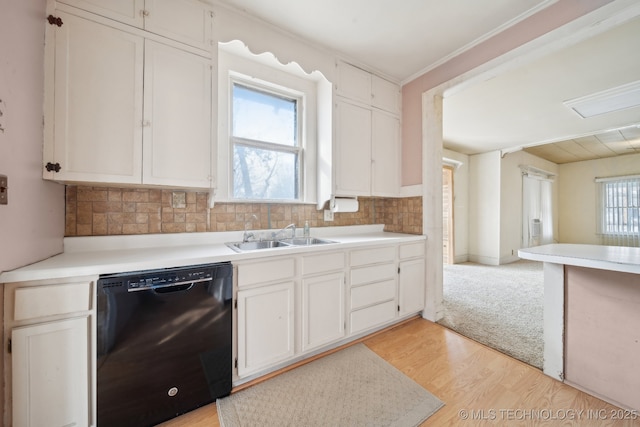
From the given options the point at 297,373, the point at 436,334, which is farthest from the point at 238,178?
the point at 436,334

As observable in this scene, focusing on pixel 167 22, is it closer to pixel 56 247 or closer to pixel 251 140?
pixel 251 140

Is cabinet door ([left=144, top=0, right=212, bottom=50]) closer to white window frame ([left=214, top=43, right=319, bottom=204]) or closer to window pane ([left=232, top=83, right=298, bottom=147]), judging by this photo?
white window frame ([left=214, top=43, right=319, bottom=204])

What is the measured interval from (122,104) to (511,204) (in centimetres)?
666

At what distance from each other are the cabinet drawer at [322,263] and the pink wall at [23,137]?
146cm

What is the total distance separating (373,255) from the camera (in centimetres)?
219

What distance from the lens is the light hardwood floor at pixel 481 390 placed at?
1363 millimetres

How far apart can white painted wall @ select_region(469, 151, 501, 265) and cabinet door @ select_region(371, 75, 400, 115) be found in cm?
359

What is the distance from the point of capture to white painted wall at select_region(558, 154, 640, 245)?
232 inches

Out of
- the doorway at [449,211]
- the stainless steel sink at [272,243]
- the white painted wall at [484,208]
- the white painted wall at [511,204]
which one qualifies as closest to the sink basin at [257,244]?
the stainless steel sink at [272,243]

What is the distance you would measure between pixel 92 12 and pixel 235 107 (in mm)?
984

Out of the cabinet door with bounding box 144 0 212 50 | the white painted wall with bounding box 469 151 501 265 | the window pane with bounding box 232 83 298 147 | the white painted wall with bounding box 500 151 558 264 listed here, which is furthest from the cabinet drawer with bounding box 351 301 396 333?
the white painted wall with bounding box 500 151 558 264

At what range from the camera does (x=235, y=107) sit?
7.19 ft

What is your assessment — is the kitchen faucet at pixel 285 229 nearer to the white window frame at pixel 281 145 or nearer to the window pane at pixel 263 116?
the white window frame at pixel 281 145

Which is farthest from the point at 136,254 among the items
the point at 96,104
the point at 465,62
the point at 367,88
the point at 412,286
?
the point at 465,62
